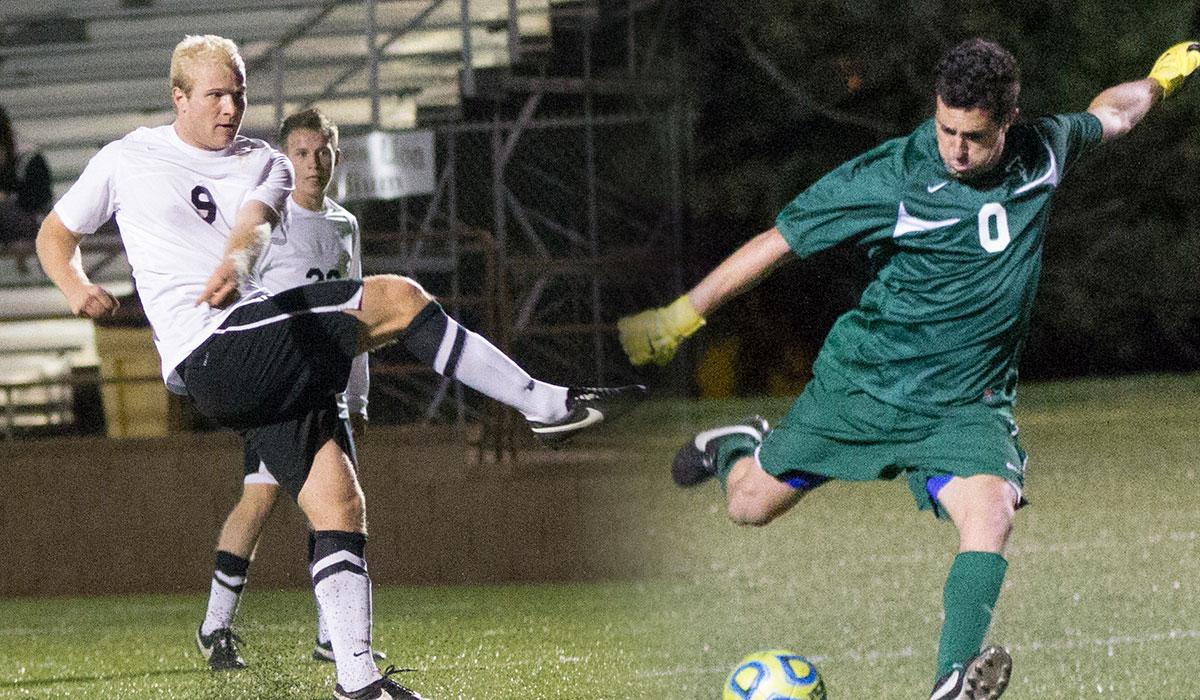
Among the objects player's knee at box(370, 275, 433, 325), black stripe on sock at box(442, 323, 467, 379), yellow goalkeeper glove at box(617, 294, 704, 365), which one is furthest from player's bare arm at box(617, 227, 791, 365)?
player's knee at box(370, 275, 433, 325)

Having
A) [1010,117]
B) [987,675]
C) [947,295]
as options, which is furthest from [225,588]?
[1010,117]

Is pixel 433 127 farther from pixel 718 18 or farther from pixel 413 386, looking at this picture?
pixel 718 18

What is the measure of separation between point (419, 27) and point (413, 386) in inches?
85.3

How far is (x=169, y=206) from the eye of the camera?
4.46 m

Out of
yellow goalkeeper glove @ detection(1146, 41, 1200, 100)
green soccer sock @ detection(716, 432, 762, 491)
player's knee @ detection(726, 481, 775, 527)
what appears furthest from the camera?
green soccer sock @ detection(716, 432, 762, 491)

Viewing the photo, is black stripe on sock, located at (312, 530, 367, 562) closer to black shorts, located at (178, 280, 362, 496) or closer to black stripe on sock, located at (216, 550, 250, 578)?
black shorts, located at (178, 280, 362, 496)

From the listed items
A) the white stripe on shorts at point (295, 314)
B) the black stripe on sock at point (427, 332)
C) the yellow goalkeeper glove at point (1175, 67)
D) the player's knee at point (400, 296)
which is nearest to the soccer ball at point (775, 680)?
the black stripe on sock at point (427, 332)

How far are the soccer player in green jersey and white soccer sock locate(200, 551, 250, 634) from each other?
201 cm

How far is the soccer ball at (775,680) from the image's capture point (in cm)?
420

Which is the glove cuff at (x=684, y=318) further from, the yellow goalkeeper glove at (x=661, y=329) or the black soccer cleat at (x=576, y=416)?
the black soccer cleat at (x=576, y=416)

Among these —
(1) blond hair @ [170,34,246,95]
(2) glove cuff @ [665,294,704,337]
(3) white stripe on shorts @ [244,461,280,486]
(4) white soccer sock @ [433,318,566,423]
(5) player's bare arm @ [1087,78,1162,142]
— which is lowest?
(3) white stripe on shorts @ [244,461,280,486]

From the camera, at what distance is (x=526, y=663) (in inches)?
213

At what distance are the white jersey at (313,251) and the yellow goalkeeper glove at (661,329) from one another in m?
1.40

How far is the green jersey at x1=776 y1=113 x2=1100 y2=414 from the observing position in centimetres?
417
